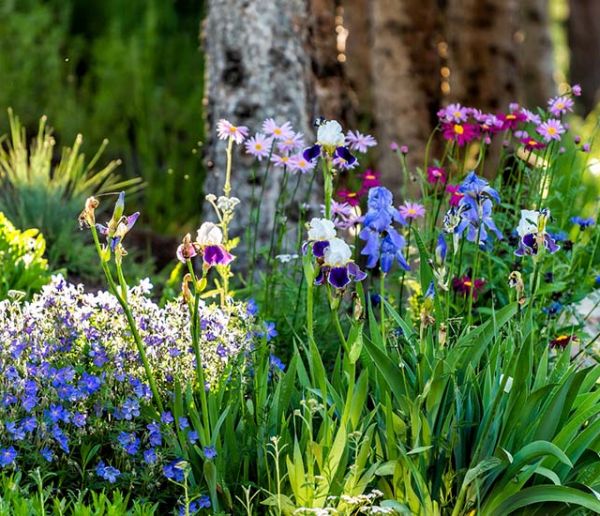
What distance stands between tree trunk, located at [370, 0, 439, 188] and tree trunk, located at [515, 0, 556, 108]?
4.07m

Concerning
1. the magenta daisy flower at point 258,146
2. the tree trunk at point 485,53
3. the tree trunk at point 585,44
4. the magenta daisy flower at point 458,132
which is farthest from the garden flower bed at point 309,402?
the tree trunk at point 585,44

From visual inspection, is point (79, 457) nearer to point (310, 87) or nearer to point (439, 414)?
point (439, 414)

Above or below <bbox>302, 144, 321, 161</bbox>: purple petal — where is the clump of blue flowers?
below

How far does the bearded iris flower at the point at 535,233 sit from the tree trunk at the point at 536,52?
9.66 m

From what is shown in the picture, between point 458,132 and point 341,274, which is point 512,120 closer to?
point 458,132

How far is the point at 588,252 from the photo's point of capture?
513cm

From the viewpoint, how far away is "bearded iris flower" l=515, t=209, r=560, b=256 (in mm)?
3049

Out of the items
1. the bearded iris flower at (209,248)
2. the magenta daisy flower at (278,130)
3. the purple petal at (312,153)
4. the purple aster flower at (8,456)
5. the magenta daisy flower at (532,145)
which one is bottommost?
the purple aster flower at (8,456)

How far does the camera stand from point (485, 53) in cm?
964

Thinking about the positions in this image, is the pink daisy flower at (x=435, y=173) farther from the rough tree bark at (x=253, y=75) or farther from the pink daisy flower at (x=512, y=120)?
the rough tree bark at (x=253, y=75)

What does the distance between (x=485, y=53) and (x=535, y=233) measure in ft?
22.4

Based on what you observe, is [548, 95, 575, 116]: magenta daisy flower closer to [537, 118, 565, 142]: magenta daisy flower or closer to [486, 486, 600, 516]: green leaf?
[537, 118, 565, 142]: magenta daisy flower

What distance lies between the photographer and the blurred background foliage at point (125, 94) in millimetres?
9047

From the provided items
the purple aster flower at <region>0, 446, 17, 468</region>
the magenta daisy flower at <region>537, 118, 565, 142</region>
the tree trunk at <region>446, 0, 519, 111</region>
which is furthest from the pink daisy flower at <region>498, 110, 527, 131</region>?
the tree trunk at <region>446, 0, 519, 111</region>
